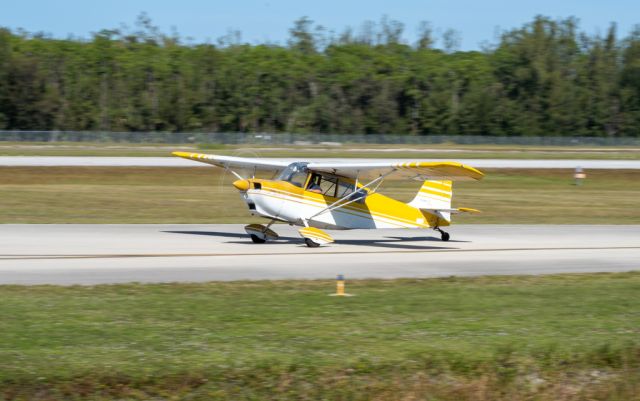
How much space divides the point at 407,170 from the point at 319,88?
345 ft

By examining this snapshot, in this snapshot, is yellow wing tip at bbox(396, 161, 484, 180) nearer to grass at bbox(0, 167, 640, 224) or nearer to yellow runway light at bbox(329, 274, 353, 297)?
yellow runway light at bbox(329, 274, 353, 297)

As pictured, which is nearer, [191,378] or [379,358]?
[191,378]

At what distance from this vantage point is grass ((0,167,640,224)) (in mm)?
31859

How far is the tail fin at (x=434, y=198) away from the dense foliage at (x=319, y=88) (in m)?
92.7

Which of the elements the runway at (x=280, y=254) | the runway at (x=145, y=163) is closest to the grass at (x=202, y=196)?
the runway at (x=145, y=163)

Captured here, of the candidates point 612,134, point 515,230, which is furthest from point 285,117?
point 515,230

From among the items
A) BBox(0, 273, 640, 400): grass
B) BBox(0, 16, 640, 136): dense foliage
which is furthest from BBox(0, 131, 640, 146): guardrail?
BBox(0, 273, 640, 400): grass

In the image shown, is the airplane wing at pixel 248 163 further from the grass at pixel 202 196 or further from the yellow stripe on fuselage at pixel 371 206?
the grass at pixel 202 196

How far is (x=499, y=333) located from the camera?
1204 centimetres

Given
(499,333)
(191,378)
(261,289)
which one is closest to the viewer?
(191,378)

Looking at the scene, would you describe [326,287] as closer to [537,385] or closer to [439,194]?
[537,385]

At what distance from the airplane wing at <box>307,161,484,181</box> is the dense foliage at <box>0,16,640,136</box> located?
93851 millimetres

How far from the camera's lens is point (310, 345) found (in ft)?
36.3

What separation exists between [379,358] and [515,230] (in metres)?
18.7
